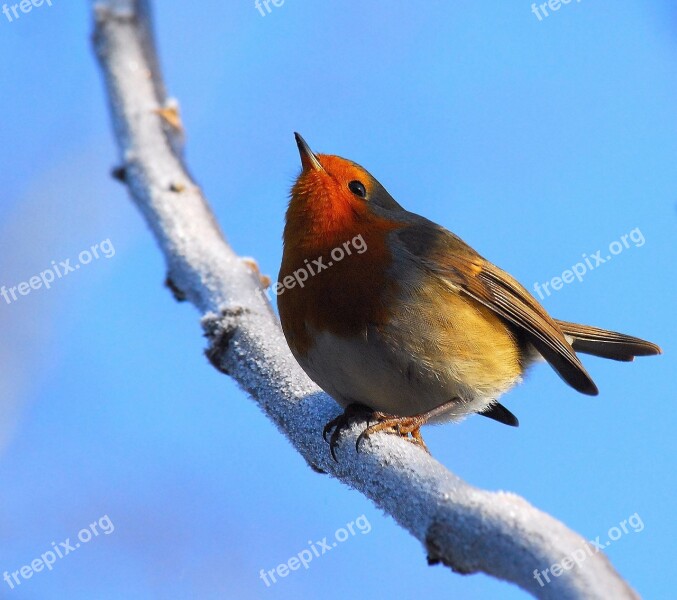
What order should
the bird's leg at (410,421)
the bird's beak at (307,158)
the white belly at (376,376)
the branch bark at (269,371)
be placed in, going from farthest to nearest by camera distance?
the bird's beak at (307,158) < the white belly at (376,376) < the bird's leg at (410,421) < the branch bark at (269,371)

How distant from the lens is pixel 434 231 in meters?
4.25

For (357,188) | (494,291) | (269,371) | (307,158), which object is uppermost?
(307,158)

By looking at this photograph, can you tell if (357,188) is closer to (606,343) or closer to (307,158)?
(307,158)

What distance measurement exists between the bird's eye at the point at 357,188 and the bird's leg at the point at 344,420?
1.16m

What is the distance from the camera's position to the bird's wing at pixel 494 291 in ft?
13.1

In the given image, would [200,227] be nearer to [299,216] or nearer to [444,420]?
[299,216]

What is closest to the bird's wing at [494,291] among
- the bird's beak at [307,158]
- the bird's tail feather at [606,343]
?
the bird's tail feather at [606,343]

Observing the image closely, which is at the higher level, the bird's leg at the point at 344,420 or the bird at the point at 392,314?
the bird at the point at 392,314

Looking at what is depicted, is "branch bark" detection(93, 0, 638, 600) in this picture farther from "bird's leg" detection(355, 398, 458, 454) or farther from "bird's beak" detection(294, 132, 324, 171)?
"bird's beak" detection(294, 132, 324, 171)

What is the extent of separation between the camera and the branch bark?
67.2 inches

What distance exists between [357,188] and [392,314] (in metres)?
0.92

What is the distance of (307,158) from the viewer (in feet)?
Result: 13.6

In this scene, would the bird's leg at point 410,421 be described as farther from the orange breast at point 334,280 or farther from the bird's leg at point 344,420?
the orange breast at point 334,280

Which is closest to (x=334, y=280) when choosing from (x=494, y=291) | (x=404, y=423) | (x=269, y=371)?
(x=269, y=371)
